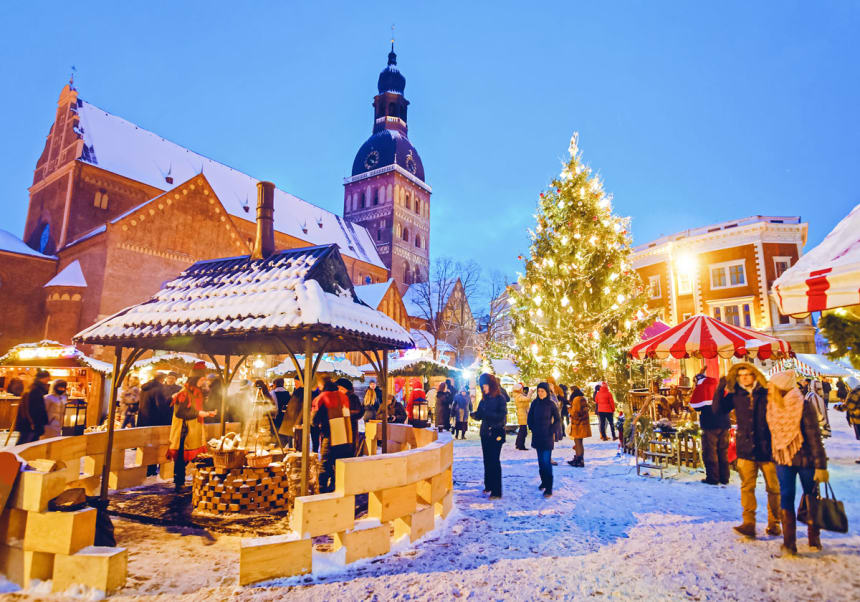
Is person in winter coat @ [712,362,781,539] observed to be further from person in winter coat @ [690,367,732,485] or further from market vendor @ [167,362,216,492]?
market vendor @ [167,362,216,492]

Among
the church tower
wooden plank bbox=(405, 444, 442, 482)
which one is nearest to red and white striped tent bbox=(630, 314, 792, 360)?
wooden plank bbox=(405, 444, 442, 482)

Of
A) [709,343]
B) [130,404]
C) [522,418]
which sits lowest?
[522,418]

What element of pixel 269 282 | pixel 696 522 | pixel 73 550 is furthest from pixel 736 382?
pixel 73 550

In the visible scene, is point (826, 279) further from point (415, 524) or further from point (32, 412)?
point (32, 412)

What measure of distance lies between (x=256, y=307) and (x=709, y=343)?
36.3 feet

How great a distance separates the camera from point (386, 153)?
58781 millimetres

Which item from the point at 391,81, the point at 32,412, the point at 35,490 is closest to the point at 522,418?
the point at 32,412

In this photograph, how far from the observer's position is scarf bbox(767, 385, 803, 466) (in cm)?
487

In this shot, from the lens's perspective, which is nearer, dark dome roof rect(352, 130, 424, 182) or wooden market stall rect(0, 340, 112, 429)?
wooden market stall rect(0, 340, 112, 429)

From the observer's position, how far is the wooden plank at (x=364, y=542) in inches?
186

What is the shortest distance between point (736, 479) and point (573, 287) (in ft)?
27.5

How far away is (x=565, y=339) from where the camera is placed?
15445mm

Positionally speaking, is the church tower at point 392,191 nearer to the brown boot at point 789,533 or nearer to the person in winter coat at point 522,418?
the person in winter coat at point 522,418

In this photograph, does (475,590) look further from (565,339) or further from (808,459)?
(565,339)
